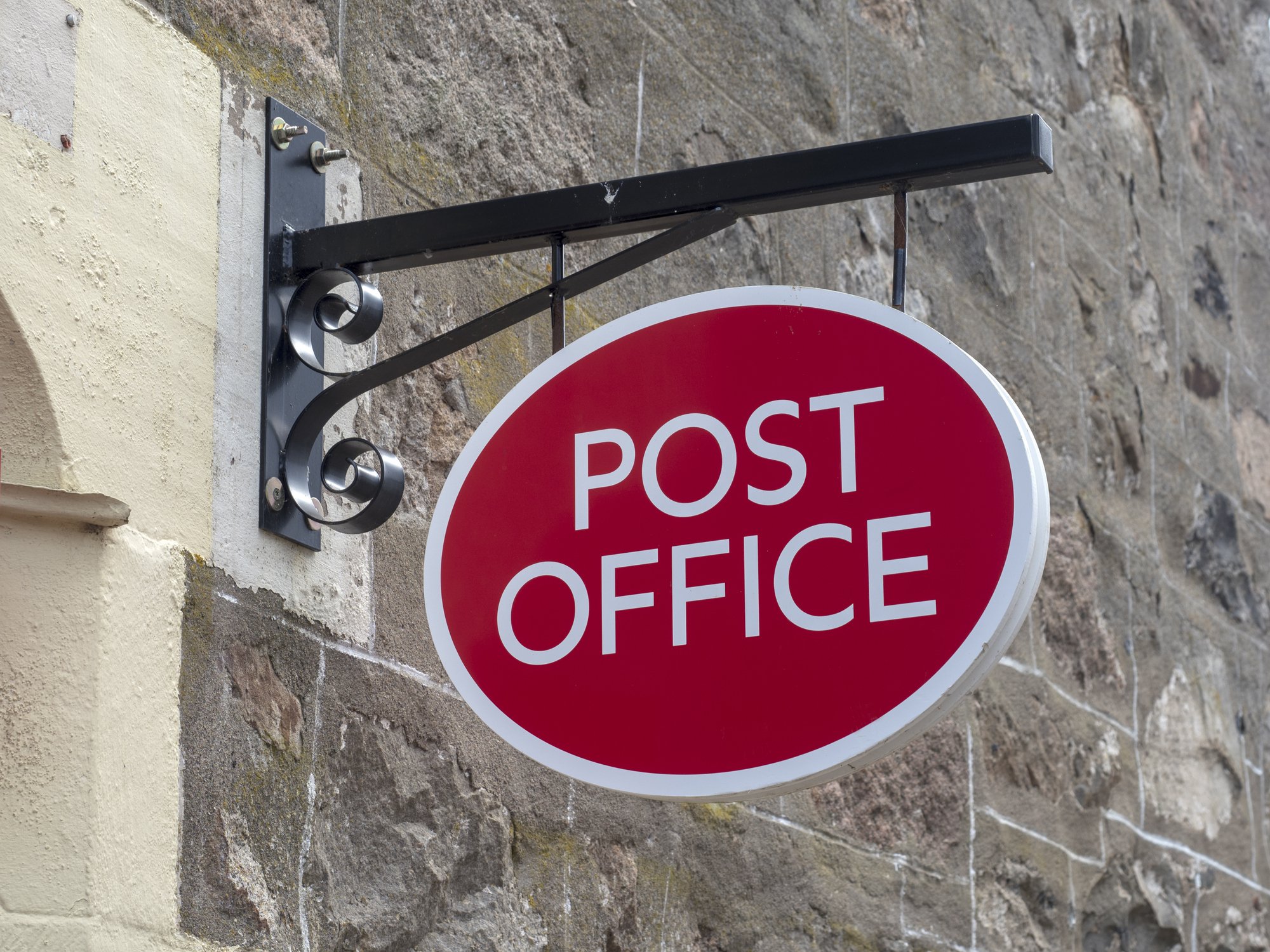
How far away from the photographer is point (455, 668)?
1727mm

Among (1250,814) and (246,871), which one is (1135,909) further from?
(246,871)

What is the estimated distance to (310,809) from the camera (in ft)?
6.44

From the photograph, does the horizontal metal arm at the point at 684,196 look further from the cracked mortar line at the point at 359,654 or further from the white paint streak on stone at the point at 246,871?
the white paint streak on stone at the point at 246,871

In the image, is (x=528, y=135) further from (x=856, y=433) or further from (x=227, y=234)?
(x=856, y=433)

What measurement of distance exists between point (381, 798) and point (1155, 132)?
11.3 feet

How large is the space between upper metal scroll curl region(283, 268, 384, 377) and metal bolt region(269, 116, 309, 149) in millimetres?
180

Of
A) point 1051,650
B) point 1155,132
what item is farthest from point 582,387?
point 1155,132

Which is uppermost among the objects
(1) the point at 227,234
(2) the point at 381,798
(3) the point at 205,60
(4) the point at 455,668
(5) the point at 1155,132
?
(5) the point at 1155,132

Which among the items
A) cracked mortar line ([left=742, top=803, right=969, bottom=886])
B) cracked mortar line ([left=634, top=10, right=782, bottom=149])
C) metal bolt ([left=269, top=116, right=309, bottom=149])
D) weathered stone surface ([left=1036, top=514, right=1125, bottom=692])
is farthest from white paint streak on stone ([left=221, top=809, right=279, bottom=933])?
weathered stone surface ([left=1036, top=514, right=1125, bottom=692])

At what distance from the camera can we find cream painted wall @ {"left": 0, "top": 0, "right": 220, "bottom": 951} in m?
1.66

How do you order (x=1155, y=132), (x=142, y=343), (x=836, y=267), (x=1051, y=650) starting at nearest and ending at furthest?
1. (x=142, y=343)
2. (x=836, y=267)
3. (x=1051, y=650)
4. (x=1155, y=132)

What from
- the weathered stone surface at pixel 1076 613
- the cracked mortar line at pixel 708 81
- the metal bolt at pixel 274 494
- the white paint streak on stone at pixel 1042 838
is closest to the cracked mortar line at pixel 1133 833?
the white paint streak on stone at pixel 1042 838

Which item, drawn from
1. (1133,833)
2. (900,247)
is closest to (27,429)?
(900,247)

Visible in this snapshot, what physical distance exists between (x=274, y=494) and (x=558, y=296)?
Result: 0.39m
